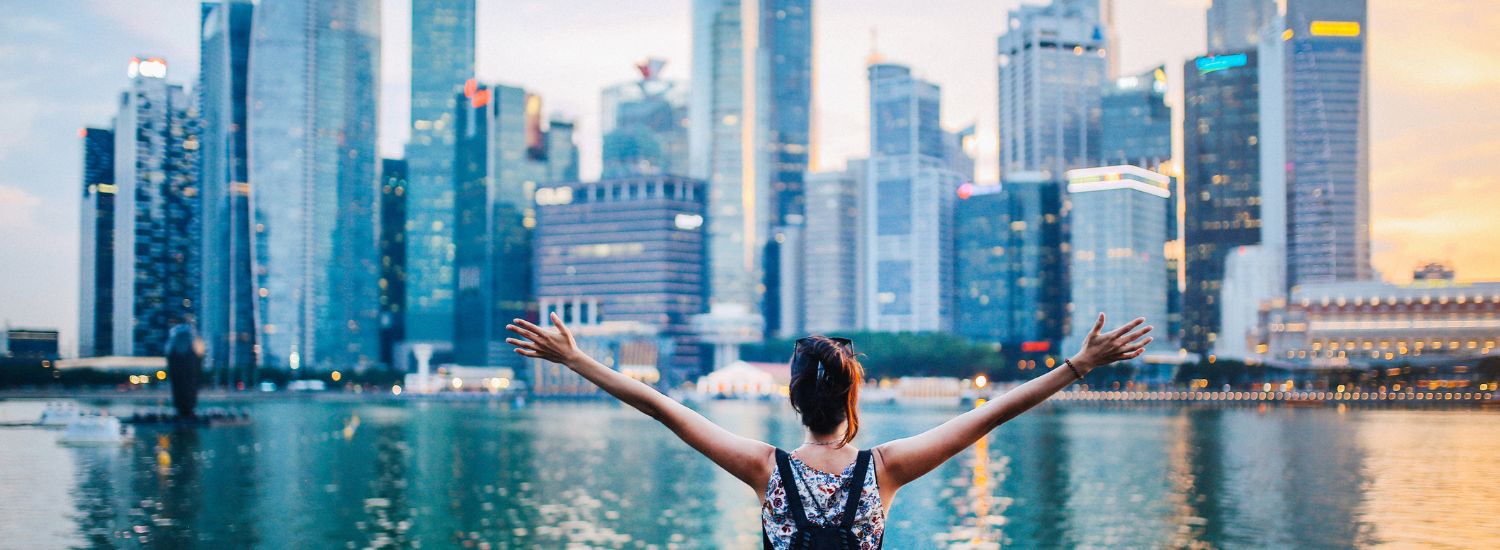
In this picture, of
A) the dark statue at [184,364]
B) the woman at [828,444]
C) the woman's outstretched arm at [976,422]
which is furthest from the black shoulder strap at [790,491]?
the dark statue at [184,364]

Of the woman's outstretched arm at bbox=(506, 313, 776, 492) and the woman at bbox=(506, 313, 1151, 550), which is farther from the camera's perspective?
the woman's outstretched arm at bbox=(506, 313, 776, 492)

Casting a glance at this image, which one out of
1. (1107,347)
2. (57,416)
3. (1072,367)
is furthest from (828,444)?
(57,416)

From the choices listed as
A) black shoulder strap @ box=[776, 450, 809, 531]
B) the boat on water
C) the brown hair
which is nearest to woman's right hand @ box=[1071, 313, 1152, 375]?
the brown hair

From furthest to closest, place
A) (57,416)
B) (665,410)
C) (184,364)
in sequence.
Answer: (57,416) < (184,364) < (665,410)

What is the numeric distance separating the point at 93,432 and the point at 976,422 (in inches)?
2837

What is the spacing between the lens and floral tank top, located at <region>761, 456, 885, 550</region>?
197 inches

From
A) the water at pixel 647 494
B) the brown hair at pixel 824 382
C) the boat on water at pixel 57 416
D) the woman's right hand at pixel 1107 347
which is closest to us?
the brown hair at pixel 824 382

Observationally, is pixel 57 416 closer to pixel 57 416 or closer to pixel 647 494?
pixel 57 416

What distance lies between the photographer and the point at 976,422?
5176 mm

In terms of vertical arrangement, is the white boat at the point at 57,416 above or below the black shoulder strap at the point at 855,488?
below

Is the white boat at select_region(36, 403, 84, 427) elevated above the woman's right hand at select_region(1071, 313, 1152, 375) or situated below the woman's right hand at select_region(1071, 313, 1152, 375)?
below

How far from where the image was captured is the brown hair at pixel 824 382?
493 centimetres

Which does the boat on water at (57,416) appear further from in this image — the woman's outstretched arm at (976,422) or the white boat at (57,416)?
the woman's outstretched arm at (976,422)

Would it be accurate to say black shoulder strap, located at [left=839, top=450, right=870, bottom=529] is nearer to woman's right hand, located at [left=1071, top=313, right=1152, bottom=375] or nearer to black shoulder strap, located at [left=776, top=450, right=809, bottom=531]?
black shoulder strap, located at [left=776, top=450, right=809, bottom=531]
